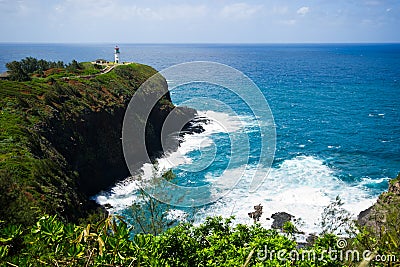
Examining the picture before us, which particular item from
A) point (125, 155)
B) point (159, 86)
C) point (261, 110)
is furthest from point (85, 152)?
point (261, 110)

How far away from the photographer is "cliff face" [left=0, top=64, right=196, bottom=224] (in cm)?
1984

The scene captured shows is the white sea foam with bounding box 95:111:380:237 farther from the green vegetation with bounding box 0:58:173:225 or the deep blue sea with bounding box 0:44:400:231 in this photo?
the green vegetation with bounding box 0:58:173:225

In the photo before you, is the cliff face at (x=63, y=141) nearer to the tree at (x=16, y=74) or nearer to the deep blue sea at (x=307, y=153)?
the tree at (x=16, y=74)

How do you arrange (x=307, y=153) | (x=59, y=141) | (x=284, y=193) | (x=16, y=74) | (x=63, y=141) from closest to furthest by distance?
(x=284, y=193) < (x=59, y=141) < (x=63, y=141) < (x=307, y=153) < (x=16, y=74)

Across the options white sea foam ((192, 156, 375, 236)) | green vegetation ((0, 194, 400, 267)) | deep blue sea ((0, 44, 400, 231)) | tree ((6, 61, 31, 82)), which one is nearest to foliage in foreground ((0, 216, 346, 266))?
green vegetation ((0, 194, 400, 267))

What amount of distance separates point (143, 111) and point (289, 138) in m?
22.8

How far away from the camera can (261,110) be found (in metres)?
64.1

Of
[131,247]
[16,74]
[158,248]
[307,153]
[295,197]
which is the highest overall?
[16,74]

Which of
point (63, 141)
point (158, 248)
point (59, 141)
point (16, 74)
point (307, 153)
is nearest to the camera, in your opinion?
point (158, 248)

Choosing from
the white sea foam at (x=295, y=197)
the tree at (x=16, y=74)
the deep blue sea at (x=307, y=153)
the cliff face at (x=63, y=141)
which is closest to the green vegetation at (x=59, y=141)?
the cliff face at (x=63, y=141)

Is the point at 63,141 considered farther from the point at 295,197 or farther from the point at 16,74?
the point at 295,197

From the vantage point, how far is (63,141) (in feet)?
106

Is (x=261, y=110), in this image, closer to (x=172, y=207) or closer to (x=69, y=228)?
(x=172, y=207)

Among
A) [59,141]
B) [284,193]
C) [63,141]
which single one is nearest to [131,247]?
[284,193]
